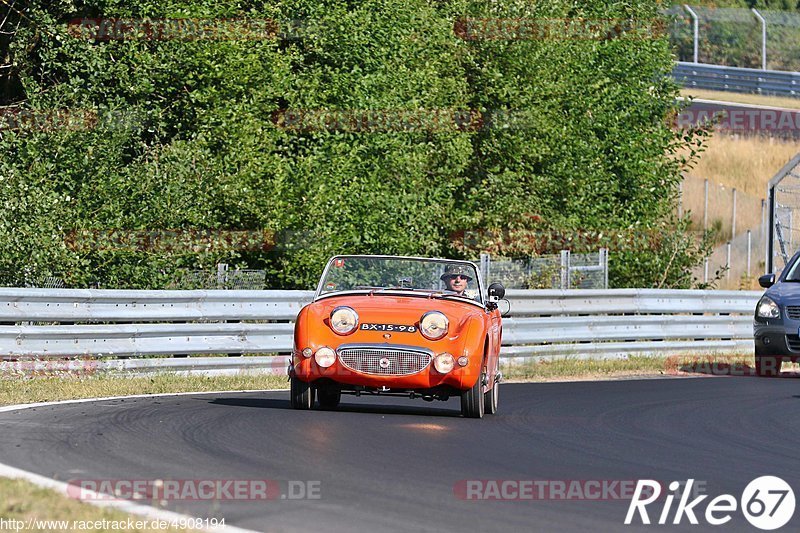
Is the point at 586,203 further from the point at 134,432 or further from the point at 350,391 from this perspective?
the point at 134,432

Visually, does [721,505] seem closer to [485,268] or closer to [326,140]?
[485,268]

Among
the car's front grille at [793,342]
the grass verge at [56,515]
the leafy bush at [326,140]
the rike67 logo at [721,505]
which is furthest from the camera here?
the leafy bush at [326,140]

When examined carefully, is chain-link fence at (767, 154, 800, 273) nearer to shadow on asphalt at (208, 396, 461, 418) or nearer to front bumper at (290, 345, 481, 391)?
shadow on asphalt at (208, 396, 461, 418)

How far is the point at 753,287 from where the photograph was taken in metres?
36.1

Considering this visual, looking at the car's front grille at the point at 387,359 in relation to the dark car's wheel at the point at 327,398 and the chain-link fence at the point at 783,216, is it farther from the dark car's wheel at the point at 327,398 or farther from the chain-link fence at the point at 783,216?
the chain-link fence at the point at 783,216

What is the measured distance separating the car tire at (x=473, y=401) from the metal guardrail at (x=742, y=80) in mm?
42564

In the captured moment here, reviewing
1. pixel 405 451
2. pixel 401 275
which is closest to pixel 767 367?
pixel 401 275

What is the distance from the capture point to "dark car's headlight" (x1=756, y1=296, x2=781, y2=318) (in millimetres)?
18531

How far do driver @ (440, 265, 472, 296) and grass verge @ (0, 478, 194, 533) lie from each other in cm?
609

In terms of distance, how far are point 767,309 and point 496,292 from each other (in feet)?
24.9

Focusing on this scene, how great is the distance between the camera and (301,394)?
1153 cm

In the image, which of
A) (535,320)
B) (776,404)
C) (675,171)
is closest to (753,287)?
(675,171)

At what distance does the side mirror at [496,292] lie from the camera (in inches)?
477

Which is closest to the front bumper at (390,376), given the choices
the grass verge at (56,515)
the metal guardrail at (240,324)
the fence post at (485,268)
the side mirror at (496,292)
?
the side mirror at (496,292)
